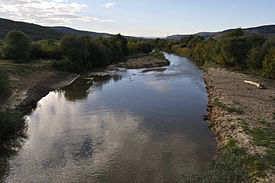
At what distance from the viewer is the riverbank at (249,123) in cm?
1224

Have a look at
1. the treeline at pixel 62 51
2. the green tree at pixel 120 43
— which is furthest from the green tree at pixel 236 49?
the green tree at pixel 120 43

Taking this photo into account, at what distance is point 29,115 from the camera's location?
24.0 m

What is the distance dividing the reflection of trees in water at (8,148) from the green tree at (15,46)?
31.2 meters

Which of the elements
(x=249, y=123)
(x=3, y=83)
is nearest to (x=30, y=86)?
(x=3, y=83)

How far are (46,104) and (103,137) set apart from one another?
1406 cm

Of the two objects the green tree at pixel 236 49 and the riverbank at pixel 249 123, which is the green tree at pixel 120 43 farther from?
the riverbank at pixel 249 123

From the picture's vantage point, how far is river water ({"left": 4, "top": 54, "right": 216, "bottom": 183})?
44.2ft

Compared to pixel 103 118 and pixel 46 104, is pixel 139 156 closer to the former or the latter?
pixel 103 118

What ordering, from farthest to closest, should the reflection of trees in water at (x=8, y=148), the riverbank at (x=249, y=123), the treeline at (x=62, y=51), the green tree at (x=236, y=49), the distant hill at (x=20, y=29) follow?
the distant hill at (x=20, y=29) < the green tree at (x=236, y=49) < the treeline at (x=62, y=51) < the reflection of trees in water at (x=8, y=148) < the riverbank at (x=249, y=123)

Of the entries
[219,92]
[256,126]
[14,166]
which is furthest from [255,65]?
[14,166]

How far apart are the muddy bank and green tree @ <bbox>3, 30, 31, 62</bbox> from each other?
24.2ft

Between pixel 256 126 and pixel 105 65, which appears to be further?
pixel 105 65


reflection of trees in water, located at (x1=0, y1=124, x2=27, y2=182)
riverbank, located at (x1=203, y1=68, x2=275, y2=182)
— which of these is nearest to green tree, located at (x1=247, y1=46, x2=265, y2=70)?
riverbank, located at (x1=203, y1=68, x2=275, y2=182)

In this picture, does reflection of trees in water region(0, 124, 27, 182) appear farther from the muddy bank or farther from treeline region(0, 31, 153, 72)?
treeline region(0, 31, 153, 72)
